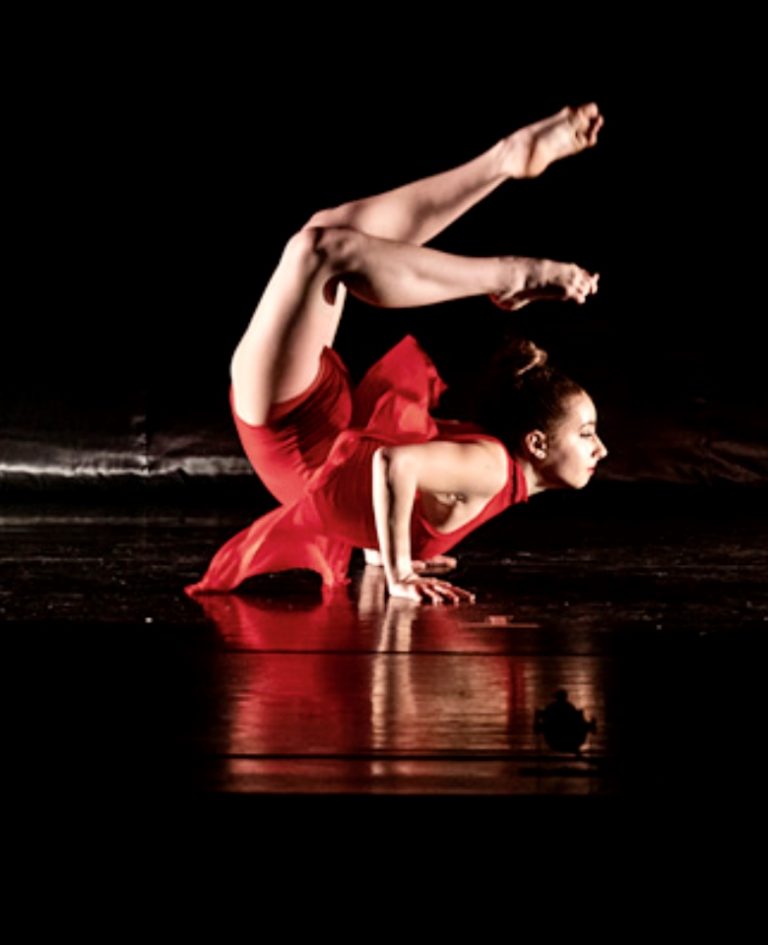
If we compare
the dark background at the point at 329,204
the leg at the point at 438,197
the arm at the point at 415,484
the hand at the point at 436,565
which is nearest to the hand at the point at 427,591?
the arm at the point at 415,484

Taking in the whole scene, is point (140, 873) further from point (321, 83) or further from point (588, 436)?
point (321, 83)

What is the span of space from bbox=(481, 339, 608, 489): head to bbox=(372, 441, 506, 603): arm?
0.07 metres

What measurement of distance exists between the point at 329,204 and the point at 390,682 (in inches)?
78.8

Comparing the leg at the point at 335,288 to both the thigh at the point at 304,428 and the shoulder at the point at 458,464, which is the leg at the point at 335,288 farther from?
the shoulder at the point at 458,464

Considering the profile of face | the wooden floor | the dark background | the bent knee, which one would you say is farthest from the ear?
the dark background

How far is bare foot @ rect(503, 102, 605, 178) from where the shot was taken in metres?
2.07

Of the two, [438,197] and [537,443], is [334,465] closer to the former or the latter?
[537,443]

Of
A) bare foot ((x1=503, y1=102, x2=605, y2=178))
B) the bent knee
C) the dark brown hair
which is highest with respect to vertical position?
bare foot ((x1=503, y1=102, x2=605, y2=178))

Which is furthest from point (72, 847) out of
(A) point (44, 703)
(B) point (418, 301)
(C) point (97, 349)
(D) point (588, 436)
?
(C) point (97, 349)

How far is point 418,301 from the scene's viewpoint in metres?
1.87

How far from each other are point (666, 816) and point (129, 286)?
89.2 inches

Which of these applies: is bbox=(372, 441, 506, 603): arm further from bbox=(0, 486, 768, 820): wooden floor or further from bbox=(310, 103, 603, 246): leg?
bbox=(310, 103, 603, 246): leg

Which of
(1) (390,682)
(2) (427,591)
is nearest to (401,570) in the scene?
(2) (427,591)

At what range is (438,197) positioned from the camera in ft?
7.14
